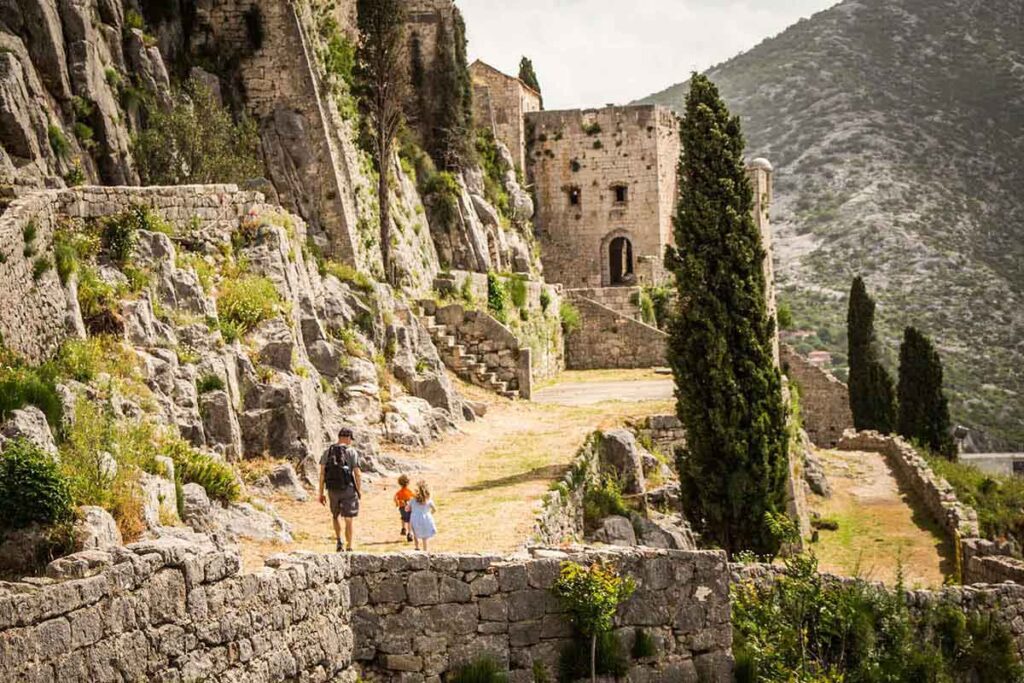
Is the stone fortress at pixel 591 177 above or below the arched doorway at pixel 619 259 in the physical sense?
above

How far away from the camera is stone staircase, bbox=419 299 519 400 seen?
99.3 ft

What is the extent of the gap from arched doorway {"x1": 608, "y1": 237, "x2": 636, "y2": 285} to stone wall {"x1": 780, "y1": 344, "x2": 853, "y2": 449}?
682 cm

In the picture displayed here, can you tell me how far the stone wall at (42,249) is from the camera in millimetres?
13664

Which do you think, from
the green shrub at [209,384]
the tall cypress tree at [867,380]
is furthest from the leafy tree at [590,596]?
the tall cypress tree at [867,380]

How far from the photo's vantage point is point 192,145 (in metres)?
25.2

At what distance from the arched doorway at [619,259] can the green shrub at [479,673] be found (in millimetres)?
38931

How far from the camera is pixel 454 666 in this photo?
12328 mm

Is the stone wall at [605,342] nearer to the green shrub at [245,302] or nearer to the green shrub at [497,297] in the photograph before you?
the green shrub at [497,297]

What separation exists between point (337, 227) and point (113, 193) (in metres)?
12.8

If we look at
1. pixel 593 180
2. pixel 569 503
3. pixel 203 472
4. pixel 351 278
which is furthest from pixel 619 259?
pixel 203 472

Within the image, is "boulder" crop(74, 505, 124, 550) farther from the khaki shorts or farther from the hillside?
the hillside

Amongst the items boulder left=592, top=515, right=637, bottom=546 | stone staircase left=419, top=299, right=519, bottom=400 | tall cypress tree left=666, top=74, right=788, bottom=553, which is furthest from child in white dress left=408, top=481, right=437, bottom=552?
stone staircase left=419, top=299, right=519, bottom=400

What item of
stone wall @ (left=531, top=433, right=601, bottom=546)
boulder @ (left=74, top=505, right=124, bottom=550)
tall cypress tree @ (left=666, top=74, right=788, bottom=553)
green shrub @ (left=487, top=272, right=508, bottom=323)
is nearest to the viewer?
boulder @ (left=74, top=505, right=124, bottom=550)

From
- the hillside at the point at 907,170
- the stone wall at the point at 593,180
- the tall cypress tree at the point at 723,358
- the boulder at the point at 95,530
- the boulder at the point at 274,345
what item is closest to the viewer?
the boulder at the point at 95,530
